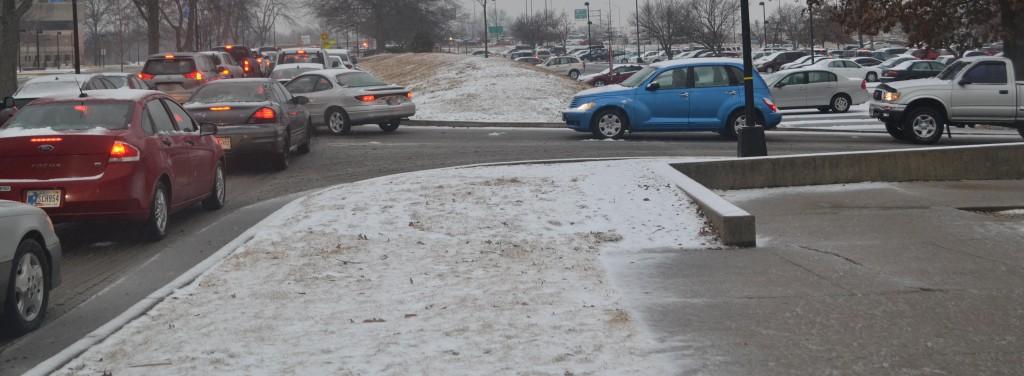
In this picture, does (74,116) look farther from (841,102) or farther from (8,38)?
(8,38)

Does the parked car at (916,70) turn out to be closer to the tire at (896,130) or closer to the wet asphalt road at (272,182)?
the wet asphalt road at (272,182)

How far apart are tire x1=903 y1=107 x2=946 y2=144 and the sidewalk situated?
29.3 feet

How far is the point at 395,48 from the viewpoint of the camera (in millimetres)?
90812

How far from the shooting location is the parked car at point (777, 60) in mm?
60188

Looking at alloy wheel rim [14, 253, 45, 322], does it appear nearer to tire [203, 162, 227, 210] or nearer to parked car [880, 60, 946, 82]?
tire [203, 162, 227, 210]

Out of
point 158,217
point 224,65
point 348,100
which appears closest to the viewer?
point 158,217

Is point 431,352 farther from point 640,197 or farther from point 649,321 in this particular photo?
point 640,197

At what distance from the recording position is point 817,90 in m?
29.7

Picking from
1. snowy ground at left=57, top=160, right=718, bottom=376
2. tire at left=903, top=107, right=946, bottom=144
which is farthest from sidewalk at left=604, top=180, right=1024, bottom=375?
tire at left=903, top=107, right=946, bottom=144

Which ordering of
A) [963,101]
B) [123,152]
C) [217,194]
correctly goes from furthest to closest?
1. [963,101]
2. [217,194]
3. [123,152]

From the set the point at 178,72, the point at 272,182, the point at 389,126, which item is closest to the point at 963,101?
the point at 389,126

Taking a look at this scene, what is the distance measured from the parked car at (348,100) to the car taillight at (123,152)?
12.7m

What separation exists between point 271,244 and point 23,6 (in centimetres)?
2689

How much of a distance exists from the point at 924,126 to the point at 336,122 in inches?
452
